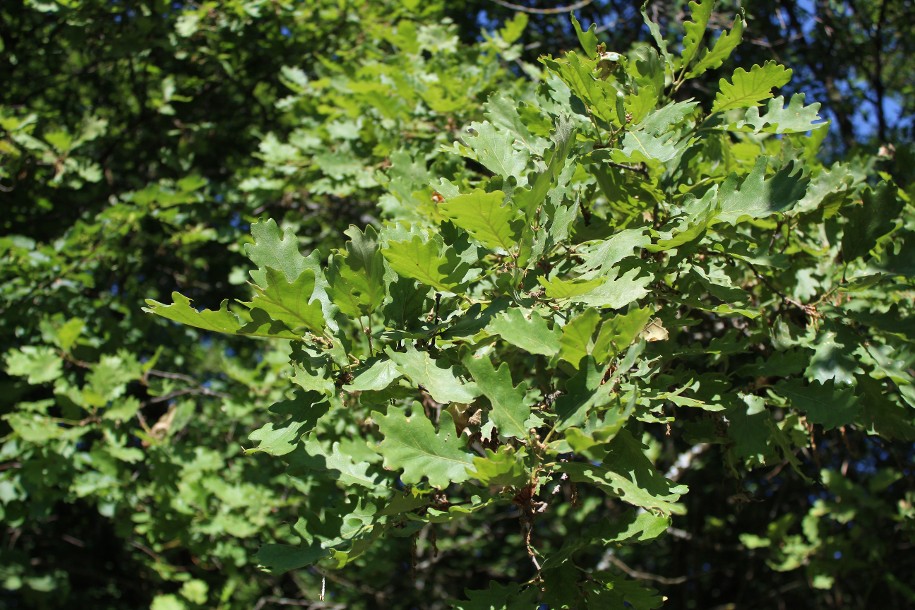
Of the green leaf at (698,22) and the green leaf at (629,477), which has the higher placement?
the green leaf at (698,22)

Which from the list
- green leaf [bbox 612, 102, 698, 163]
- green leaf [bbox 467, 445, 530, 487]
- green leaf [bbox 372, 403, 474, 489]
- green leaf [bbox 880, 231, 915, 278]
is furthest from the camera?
green leaf [bbox 880, 231, 915, 278]

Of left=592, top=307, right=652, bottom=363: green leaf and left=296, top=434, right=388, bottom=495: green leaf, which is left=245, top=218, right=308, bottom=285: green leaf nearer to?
left=296, top=434, right=388, bottom=495: green leaf

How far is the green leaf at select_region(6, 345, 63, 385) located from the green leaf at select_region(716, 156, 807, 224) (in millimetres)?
3004

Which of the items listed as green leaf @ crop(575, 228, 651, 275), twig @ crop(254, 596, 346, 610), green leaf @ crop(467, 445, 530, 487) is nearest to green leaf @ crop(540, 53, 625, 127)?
green leaf @ crop(575, 228, 651, 275)

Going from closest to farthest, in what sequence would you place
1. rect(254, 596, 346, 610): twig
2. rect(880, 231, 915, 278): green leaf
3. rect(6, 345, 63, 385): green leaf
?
rect(880, 231, 915, 278): green leaf
rect(6, 345, 63, 385): green leaf
rect(254, 596, 346, 610): twig

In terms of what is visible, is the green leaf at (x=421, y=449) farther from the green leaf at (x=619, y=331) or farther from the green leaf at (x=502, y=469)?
the green leaf at (x=619, y=331)

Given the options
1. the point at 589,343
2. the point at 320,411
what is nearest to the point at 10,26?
the point at 320,411

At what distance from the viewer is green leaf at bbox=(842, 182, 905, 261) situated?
6.33ft

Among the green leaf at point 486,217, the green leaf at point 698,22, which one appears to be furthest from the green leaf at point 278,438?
the green leaf at point 698,22

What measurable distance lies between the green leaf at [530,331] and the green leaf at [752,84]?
2.28 feet

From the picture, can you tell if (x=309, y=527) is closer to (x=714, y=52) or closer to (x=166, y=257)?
(x=714, y=52)

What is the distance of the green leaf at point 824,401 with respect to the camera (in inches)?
65.1

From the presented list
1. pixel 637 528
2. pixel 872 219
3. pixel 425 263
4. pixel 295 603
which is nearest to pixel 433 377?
pixel 425 263

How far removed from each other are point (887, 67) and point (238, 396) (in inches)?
192
